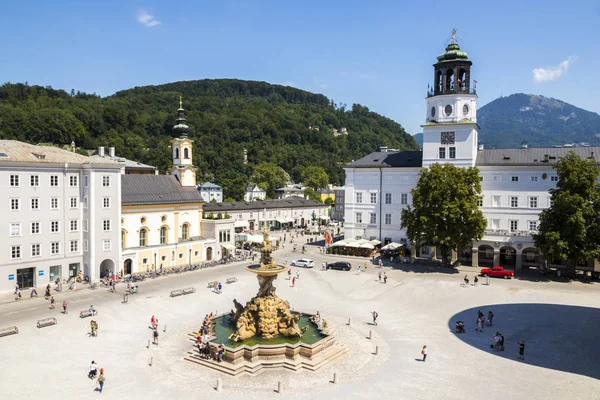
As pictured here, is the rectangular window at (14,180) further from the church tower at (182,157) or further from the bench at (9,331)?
the church tower at (182,157)

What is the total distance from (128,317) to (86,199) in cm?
1511

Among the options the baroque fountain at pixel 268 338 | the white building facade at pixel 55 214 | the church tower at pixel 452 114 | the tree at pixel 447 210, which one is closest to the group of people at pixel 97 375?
the baroque fountain at pixel 268 338

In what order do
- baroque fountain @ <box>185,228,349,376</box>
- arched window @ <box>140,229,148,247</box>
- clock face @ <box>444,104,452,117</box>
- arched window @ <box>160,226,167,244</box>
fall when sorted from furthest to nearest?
1. clock face @ <box>444,104,452,117</box>
2. arched window @ <box>160,226,167,244</box>
3. arched window @ <box>140,229,148,247</box>
4. baroque fountain @ <box>185,228,349,376</box>

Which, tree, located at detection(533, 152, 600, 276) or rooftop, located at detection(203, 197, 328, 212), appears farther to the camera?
rooftop, located at detection(203, 197, 328, 212)

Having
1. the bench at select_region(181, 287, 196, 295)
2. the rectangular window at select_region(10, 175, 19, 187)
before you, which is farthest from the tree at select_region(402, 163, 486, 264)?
the rectangular window at select_region(10, 175, 19, 187)

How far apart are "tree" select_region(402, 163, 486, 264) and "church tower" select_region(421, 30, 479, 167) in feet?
14.9

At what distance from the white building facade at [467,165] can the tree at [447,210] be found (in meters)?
3.71

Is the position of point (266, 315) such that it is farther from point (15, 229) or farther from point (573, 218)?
point (573, 218)

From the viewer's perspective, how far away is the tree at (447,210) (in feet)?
149

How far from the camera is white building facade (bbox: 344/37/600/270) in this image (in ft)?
160

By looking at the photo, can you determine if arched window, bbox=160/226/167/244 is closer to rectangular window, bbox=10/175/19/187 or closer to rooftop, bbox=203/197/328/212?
rectangular window, bbox=10/175/19/187

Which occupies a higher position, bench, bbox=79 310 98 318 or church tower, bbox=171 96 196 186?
church tower, bbox=171 96 196 186

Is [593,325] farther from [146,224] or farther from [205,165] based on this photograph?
[205,165]

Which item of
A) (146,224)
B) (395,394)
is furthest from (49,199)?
(395,394)
